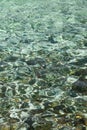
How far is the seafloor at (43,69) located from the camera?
9016 millimetres

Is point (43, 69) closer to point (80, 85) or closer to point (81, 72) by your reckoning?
point (81, 72)

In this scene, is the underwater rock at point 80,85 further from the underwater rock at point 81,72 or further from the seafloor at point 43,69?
the underwater rock at point 81,72

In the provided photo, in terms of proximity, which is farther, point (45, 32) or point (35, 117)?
point (45, 32)

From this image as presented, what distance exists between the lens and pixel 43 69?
12117 mm

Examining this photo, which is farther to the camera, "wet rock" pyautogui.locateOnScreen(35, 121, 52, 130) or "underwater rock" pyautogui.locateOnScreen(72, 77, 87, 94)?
"underwater rock" pyautogui.locateOnScreen(72, 77, 87, 94)

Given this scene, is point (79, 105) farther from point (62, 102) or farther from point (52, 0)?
point (52, 0)

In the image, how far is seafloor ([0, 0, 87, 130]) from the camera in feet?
29.6

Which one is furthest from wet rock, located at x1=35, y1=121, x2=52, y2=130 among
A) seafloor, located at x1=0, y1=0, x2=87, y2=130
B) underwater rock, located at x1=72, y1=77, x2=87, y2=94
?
underwater rock, located at x1=72, y1=77, x2=87, y2=94

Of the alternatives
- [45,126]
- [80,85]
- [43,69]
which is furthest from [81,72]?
[45,126]

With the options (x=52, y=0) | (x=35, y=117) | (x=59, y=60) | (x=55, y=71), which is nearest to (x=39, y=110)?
(x=35, y=117)

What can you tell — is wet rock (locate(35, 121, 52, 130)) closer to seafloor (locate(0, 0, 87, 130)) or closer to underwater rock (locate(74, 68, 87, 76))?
seafloor (locate(0, 0, 87, 130))

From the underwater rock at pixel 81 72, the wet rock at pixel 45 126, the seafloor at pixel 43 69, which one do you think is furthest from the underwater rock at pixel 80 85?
the wet rock at pixel 45 126

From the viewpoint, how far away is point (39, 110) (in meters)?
9.40

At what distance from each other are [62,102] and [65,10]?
39.6 feet
